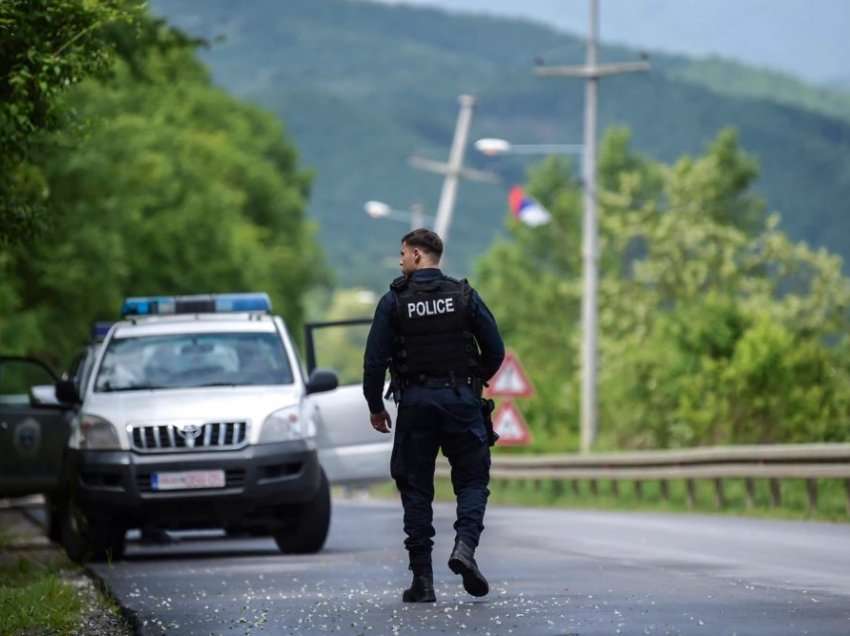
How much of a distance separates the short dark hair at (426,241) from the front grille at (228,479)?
5.89m

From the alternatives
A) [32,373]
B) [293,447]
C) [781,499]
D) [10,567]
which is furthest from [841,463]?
[32,373]

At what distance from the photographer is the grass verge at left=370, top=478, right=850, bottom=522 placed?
78.2 ft

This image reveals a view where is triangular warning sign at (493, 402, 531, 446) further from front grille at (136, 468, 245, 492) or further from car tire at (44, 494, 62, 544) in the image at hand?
front grille at (136, 468, 245, 492)

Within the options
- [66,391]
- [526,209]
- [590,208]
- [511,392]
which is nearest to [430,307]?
[66,391]

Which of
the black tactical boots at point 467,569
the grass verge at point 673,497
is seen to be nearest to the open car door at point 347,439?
the grass verge at point 673,497

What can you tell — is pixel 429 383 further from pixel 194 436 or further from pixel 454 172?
pixel 454 172

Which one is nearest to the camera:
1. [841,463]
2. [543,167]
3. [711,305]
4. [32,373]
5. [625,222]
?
[841,463]

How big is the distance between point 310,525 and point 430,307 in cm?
639

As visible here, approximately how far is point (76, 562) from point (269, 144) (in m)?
70.2

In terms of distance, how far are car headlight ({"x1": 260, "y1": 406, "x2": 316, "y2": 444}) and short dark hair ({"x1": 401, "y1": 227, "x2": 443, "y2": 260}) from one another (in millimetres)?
5889

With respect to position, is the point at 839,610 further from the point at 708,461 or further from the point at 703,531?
the point at 708,461

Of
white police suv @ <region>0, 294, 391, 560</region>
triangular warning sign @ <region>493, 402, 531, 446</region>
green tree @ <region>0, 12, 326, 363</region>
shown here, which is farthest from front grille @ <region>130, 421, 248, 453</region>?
triangular warning sign @ <region>493, 402, 531, 446</region>

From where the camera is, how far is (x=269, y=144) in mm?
87438

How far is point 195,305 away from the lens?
1900 cm
